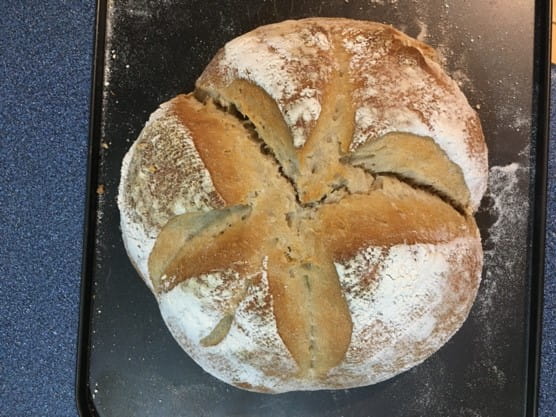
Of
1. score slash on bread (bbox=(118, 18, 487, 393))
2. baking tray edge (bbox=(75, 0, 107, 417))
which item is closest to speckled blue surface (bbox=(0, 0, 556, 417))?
baking tray edge (bbox=(75, 0, 107, 417))

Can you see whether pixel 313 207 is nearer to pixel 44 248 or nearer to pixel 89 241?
pixel 89 241

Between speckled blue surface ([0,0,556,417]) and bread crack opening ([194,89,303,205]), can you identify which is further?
speckled blue surface ([0,0,556,417])

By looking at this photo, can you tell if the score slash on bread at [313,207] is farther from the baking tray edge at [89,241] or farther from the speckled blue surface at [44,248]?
the speckled blue surface at [44,248]

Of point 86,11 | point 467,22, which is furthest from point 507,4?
point 86,11

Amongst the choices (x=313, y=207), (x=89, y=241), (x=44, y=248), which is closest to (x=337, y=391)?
(x=313, y=207)

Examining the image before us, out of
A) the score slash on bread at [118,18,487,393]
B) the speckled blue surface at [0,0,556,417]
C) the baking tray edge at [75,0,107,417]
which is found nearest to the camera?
the score slash on bread at [118,18,487,393]

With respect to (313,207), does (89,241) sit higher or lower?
lower

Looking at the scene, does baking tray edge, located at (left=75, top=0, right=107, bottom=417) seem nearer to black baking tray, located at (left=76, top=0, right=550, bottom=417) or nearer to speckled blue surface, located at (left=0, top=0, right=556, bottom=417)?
black baking tray, located at (left=76, top=0, right=550, bottom=417)

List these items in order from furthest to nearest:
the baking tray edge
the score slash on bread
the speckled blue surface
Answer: the speckled blue surface < the baking tray edge < the score slash on bread
